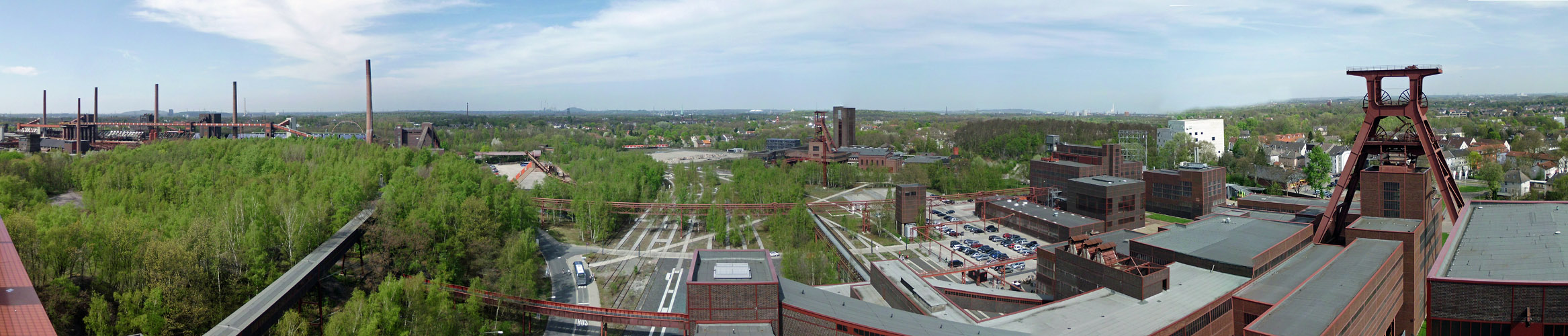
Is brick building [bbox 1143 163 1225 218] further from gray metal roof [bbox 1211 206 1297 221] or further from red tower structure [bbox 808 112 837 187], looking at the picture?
red tower structure [bbox 808 112 837 187]

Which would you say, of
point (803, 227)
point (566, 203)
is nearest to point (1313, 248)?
point (803, 227)

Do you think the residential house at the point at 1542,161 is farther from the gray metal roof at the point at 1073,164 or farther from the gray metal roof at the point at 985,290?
the gray metal roof at the point at 985,290

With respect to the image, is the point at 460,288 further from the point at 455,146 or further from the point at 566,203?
the point at 455,146

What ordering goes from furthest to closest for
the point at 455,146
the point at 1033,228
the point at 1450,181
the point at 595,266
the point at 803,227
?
the point at 455,146, the point at 1033,228, the point at 803,227, the point at 595,266, the point at 1450,181

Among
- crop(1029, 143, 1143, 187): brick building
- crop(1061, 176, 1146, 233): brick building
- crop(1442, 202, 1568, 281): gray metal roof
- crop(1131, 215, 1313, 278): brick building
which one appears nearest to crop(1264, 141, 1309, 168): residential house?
crop(1029, 143, 1143, 187): brick building

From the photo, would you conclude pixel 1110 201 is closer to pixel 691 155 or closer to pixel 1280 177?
pixel 1280 177

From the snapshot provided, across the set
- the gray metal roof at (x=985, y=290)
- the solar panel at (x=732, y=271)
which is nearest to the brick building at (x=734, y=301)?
the solar panel at (x=732, y=271)

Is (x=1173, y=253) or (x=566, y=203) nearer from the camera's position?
(x=1173, y=253)
